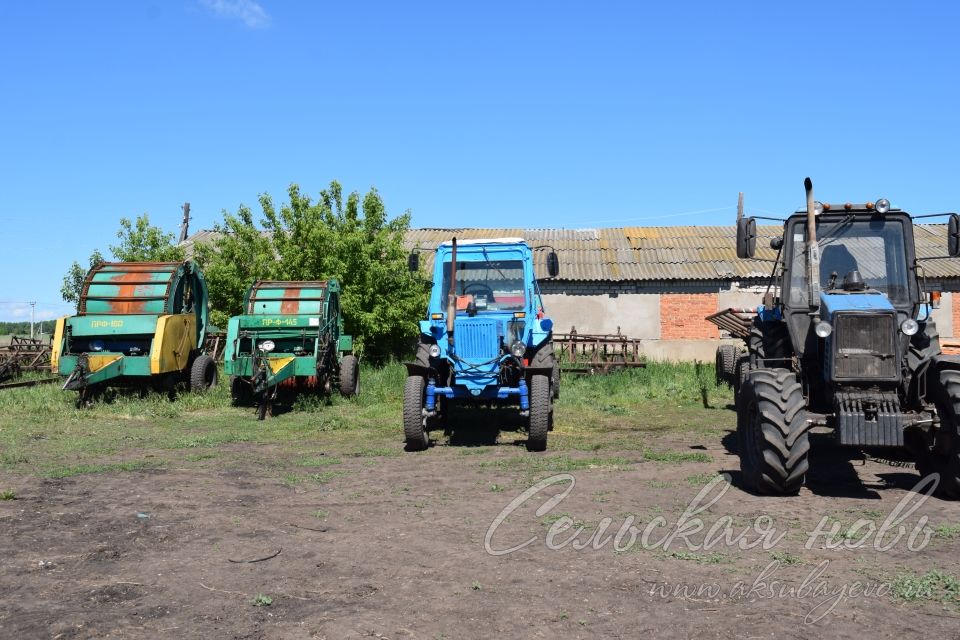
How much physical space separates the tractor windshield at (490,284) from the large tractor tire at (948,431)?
5.35m

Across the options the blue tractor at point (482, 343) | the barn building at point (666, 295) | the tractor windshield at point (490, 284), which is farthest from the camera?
the barn building at point (666, 295)

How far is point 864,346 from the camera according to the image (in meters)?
7.03

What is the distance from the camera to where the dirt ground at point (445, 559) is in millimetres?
4172

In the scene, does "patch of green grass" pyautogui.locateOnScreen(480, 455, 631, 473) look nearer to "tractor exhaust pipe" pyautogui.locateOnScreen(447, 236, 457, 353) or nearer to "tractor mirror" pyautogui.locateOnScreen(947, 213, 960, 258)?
"tractor exhaust pipe" pyautogui.locateOnScreen(447, 236, 457, 353)

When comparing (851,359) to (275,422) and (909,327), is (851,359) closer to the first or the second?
(909,327)

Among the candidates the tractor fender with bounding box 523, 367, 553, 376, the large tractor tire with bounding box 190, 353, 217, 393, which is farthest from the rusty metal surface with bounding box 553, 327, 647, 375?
the tractor fender with bounding box 523, 367, 553, 376

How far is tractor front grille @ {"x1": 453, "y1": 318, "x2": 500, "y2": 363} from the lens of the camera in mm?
9867

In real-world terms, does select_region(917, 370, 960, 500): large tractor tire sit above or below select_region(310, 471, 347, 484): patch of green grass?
above

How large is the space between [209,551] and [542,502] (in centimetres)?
273

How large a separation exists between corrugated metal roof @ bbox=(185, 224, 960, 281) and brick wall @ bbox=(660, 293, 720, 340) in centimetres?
58

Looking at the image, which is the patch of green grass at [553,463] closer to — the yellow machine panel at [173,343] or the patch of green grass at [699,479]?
the patch of green grass at [699,479]

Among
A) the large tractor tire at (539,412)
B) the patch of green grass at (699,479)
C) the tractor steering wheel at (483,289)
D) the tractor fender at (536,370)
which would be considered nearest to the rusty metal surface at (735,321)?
the tractor steering wheel at (483,289)

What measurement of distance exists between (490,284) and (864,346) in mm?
5264

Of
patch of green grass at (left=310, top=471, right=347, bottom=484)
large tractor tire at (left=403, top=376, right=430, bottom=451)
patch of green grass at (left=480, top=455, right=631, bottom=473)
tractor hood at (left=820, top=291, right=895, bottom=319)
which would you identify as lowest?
patch of green grass at (left=310, top=471, right=347, bottom=484)
